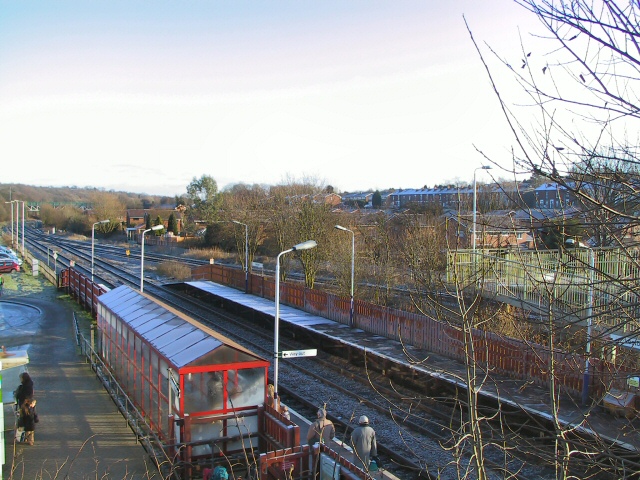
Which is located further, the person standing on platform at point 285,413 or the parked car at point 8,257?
the parked car at point 8,257

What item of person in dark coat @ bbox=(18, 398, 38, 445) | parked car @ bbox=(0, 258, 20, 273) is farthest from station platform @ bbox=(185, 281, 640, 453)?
parked car @ bbox=(0, 258, 20, 273)

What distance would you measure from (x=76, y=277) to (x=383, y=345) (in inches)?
739

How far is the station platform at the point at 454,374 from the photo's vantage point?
7.70 metres

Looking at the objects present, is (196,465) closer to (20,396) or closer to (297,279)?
(20,396)

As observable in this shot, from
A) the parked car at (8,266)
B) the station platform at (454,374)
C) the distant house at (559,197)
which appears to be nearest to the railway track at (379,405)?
the station platform at (454,374)

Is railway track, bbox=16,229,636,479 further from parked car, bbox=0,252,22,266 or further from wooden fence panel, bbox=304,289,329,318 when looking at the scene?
parked car, bbox=0,252,22,266

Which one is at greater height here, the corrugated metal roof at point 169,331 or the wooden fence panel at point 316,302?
the corrugated metal roof at point 169,331

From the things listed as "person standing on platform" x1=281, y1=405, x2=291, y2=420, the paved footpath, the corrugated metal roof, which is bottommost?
the paved footpath

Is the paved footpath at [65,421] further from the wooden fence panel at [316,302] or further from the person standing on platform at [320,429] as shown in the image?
the wooden fence panel at [316,302]

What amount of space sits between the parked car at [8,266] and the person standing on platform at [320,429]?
36481mm

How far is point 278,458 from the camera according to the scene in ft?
28.6

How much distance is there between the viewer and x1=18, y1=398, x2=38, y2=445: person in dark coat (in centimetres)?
1089

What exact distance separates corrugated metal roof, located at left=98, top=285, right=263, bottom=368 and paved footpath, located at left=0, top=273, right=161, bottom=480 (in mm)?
1950

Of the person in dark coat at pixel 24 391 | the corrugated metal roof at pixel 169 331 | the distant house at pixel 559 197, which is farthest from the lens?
the person in dark coat at pixel 24 391
